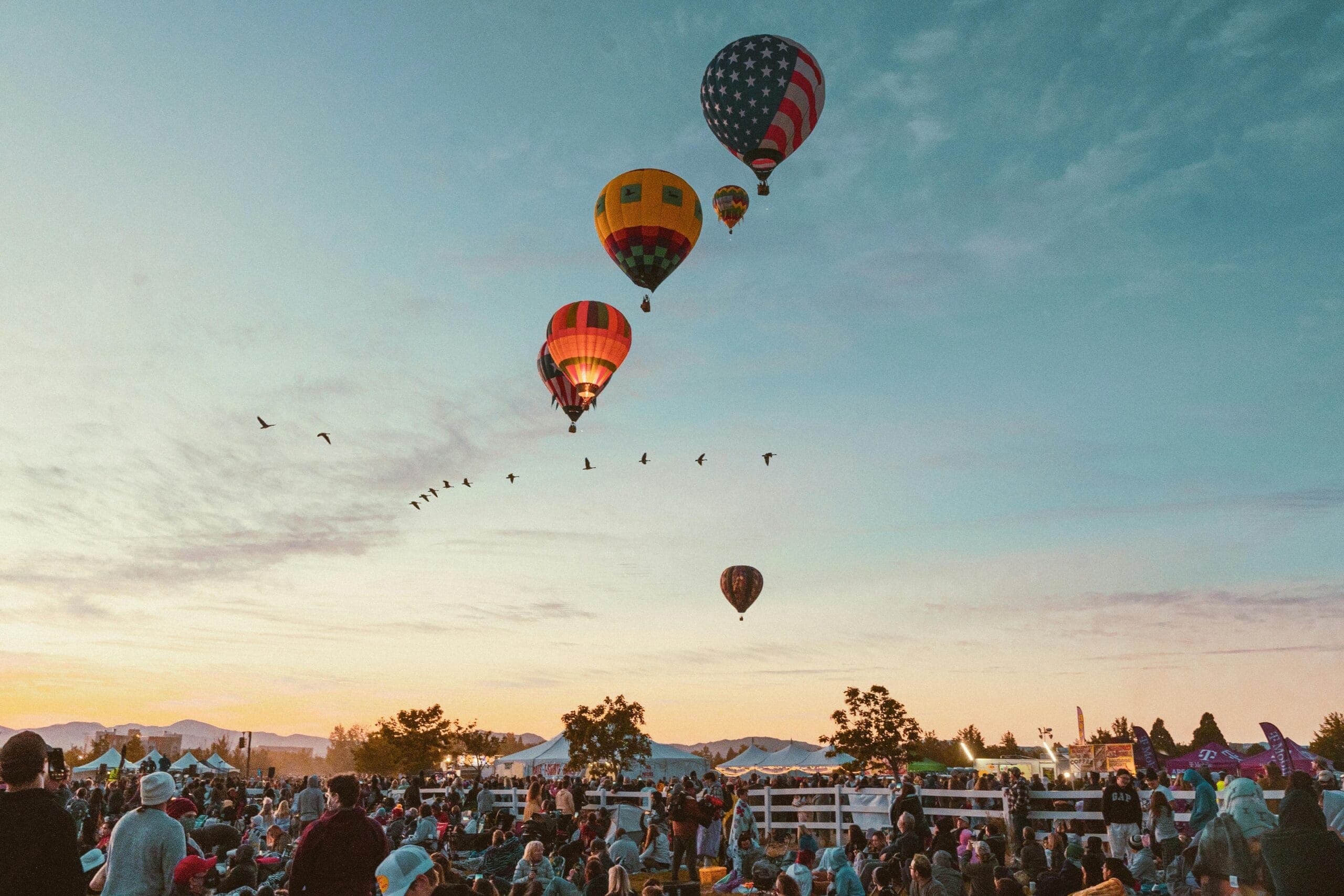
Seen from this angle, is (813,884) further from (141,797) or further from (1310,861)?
(141,797)

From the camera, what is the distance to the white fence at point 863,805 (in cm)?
1752

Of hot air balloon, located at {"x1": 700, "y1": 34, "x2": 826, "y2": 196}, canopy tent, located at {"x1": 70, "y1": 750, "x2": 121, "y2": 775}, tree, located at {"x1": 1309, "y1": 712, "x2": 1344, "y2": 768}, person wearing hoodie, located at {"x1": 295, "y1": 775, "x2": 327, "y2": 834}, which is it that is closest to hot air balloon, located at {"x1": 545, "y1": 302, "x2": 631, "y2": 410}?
hot air balloon, located at {"x1": 700, "y1": 34, "x2": 826, "y2": 196}

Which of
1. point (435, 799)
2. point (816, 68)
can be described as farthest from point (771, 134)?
point (435, 799)

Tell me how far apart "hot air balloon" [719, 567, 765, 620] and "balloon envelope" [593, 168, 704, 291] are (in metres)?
15.1

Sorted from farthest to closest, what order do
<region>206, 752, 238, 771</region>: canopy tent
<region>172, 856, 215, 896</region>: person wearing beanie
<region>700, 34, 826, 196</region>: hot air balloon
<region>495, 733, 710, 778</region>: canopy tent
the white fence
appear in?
<region>206, 752, 238, 771</region>: canopy tent → <region>495, 733, 710, 778</region>: canopy tent → <region>700, 34, 826, 196</region>: hot air balloon → the white fence → <region>172, 856, 215, 896</region>: person wearing beanie

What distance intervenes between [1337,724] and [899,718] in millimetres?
53860

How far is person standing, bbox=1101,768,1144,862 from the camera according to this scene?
47.6ft

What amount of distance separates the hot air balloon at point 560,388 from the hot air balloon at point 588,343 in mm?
507

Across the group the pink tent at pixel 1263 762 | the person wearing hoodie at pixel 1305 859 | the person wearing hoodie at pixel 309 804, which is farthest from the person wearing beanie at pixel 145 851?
the pink tent at pixel 1263 762

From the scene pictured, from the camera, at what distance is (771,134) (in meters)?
27.4

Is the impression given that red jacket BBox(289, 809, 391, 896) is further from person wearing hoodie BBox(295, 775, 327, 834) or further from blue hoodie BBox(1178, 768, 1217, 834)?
person wearing hoodie BBox(295, 775, 327, 834)

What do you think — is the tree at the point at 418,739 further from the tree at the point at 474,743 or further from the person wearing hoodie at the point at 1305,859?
→ the person wearing hoodie at the point at 1305,859

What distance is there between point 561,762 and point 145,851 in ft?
156

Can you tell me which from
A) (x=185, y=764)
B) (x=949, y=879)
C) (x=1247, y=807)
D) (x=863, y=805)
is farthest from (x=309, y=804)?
(x=185, y=764)
